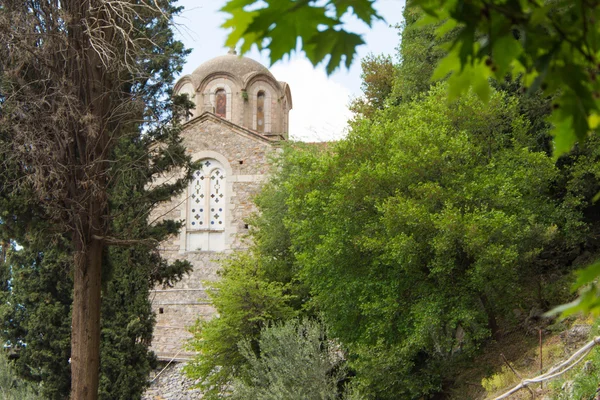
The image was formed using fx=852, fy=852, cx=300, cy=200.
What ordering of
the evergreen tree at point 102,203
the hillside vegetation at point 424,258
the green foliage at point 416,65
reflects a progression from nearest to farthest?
the evergreen tree at point 102,203 → the hillside vegetation at point 424,258 → the green foliage at point 416,65

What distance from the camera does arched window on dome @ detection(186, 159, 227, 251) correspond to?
92.7 feet

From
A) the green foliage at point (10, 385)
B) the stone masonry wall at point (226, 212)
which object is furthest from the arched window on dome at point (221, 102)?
the green foliage at point (10, 385)

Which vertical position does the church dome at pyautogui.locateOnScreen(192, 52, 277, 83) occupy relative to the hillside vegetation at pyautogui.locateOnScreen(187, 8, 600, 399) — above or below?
above

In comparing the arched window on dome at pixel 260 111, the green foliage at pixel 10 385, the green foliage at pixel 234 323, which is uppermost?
the arched window on dome at pixel 260 111

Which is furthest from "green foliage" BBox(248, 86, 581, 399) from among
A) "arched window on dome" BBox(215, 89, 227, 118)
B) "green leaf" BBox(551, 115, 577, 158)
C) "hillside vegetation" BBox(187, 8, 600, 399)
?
"green leaf" BBox(551, 115, 577, 158)

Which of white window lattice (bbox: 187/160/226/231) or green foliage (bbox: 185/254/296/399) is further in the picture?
white window lattice (bbox: 187/160/226/231)

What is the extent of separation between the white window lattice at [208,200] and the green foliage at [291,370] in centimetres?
1086

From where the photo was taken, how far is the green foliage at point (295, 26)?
2.09m

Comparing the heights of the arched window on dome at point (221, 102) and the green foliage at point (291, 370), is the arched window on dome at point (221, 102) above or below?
above

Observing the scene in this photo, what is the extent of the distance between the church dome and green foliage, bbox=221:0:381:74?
3072 centimetres

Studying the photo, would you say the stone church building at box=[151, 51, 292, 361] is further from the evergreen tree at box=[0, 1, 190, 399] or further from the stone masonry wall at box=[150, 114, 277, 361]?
the evergreen tree at box=[0, 1, 190, 399]

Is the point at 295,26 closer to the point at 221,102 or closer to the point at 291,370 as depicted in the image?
the point at 291,370

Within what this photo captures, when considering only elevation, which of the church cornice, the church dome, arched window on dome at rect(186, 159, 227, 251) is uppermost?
the church dome

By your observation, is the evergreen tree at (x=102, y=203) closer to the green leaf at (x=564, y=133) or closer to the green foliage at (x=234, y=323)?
the green foliage at (x=234, y=323)
